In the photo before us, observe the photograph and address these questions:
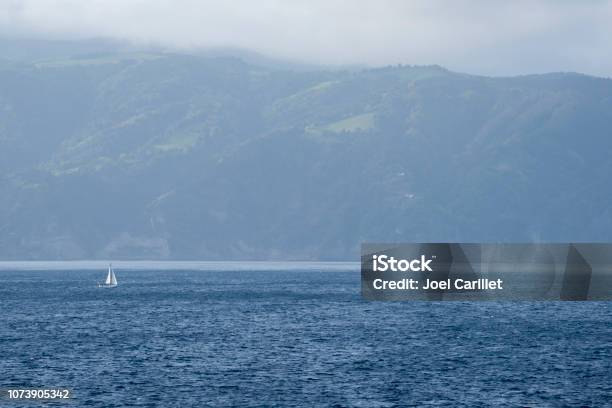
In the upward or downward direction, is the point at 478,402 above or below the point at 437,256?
below

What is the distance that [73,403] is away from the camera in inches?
3939

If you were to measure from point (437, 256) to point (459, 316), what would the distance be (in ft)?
321

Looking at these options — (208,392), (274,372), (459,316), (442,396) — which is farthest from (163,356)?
(459,316)

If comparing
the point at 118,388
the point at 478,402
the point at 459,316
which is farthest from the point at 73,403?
the point at 459,316

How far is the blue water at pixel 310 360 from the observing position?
106m

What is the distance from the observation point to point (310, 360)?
429ft

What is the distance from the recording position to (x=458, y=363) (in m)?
129

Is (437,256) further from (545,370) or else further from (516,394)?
(545,370)

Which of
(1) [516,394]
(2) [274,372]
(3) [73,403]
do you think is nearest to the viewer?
(3) [73,403]

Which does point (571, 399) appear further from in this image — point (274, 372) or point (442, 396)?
point (274, 372)

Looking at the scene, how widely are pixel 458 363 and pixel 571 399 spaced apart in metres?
25.1

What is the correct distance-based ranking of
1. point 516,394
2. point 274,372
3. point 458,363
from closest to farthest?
1. point 516,394
2. point 274,372
3. point 458,363

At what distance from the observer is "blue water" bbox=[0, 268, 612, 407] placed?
347 feet

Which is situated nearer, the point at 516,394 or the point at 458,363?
the point at 516,394
